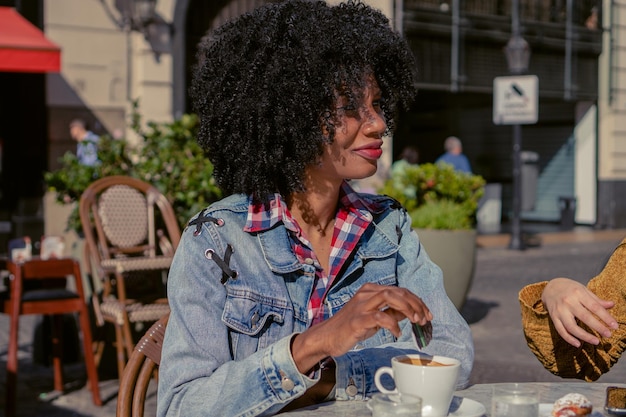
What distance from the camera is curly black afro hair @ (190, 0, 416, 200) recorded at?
2279 millimetres

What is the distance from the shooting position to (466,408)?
5.89 feet

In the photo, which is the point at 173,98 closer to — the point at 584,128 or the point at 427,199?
the point at 427,199

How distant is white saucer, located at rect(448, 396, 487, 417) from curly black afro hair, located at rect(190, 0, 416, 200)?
771 mm

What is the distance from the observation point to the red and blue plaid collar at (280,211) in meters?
2.25

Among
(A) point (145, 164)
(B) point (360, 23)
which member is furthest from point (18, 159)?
(B) point (360, 23)

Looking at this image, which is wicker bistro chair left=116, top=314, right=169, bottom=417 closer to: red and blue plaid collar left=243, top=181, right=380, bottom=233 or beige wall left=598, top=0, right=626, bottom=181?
Result: red and blue plaid collar left=243, top=181, right=380, bottom=233

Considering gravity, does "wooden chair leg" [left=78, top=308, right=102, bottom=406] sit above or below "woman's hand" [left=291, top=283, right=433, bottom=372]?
below

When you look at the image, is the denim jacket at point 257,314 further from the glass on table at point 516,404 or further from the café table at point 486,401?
the glass on table at point 516,404

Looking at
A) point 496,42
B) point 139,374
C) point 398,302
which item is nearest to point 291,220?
point 139,374

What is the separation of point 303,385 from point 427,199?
604 centimetres

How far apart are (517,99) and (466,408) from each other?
1320cm

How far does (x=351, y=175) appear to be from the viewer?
228 centimetres

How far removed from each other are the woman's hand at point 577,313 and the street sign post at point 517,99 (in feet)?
40.9

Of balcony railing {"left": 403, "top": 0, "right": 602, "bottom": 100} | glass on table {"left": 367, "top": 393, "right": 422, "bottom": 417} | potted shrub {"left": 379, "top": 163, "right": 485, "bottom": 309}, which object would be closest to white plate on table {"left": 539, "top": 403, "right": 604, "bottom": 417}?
glass on table {"left": 367, "top": 393, "right": 422, "bottom": 417}
